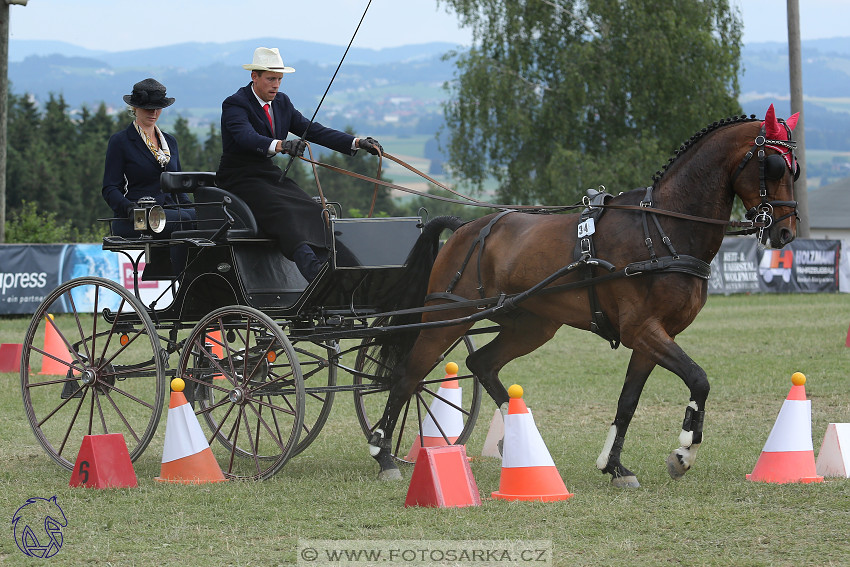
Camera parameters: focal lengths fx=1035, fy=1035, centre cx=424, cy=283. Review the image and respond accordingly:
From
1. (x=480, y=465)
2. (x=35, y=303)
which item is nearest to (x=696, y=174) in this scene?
(x=480, y=465)

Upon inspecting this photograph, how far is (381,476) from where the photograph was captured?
676 centimetres

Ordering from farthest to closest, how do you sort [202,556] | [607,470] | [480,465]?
[480,465], [607,470], [202,556]

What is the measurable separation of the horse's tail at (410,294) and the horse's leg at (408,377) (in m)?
0.21

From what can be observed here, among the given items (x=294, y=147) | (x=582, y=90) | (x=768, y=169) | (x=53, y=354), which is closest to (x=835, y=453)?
(x=768, y=169)

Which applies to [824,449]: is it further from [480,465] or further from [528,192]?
[528,192]

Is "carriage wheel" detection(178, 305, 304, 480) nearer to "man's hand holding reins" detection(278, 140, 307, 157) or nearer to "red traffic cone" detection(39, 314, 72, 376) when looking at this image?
"man's hand holding reins" detection(278, 140, 307, 157)

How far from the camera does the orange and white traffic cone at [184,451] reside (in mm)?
6453

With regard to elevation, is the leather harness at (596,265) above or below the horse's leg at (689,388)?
above

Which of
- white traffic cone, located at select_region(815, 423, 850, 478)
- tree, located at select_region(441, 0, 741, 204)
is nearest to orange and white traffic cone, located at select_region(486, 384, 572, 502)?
white traffic cone, located at select_region(815, 423, 850, 478)

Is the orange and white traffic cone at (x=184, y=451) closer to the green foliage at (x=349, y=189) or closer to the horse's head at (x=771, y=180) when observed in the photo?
the horse's head at (x=771, y=180)

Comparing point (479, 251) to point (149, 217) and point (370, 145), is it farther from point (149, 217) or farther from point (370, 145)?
point (149, 217)

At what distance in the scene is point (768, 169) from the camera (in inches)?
231

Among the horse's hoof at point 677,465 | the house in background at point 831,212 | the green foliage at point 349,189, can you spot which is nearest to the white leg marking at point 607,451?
the horse's hoof at point 677,465

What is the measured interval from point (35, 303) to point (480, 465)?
1367cm
